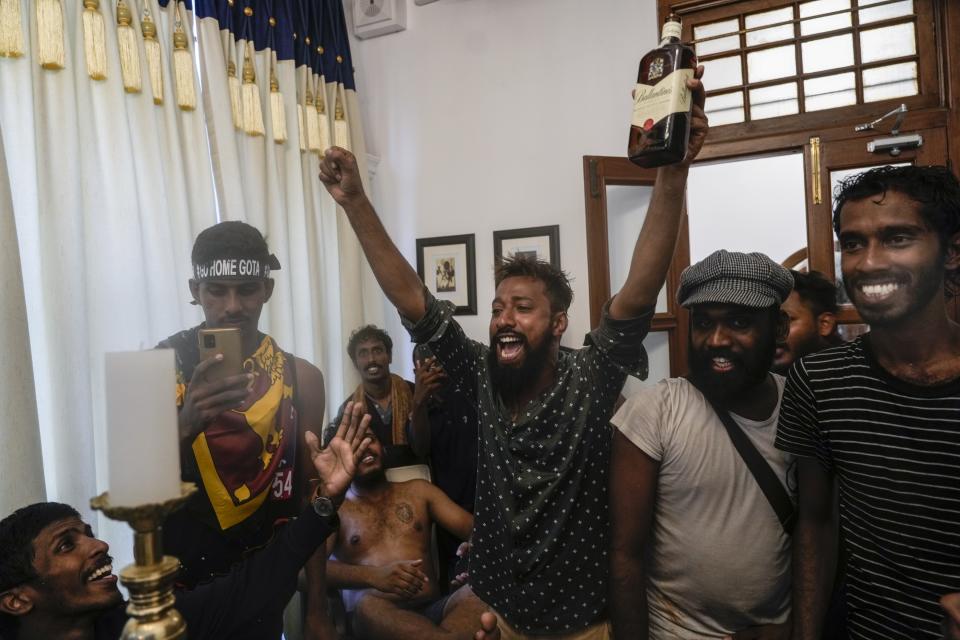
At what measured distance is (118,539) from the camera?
7.42ft

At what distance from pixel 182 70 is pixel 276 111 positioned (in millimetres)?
528

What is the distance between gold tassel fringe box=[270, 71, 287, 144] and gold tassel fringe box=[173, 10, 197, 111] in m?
0.48

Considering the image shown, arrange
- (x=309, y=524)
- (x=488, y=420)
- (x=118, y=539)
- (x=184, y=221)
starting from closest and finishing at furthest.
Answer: (x=309, y=524) → (x=488, y=420) → (x=118, y=539) → (x=184, y=221)

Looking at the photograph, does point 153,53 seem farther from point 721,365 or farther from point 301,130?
point 721,365

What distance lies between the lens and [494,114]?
365 cm

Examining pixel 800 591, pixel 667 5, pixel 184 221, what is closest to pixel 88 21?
pixel 184 221

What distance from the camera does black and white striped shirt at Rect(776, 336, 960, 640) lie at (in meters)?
1.04

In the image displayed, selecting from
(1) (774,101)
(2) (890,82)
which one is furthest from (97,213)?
(2) (890,82)

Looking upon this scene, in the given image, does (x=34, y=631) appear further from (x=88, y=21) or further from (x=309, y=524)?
(x=88, y=21)

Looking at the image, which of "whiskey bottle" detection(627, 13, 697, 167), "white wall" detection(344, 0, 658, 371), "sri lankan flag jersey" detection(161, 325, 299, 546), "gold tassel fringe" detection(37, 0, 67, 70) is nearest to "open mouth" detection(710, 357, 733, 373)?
"whiskey bottle" detection(627, 13, 697, 167)

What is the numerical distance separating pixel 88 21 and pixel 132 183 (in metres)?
0.56

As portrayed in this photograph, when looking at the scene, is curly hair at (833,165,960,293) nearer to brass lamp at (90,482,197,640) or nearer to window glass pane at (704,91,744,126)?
brass lamp at (90,482,197,640)

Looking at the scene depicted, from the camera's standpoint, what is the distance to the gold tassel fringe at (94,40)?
7.43ft

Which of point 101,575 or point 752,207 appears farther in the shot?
point 752,207
